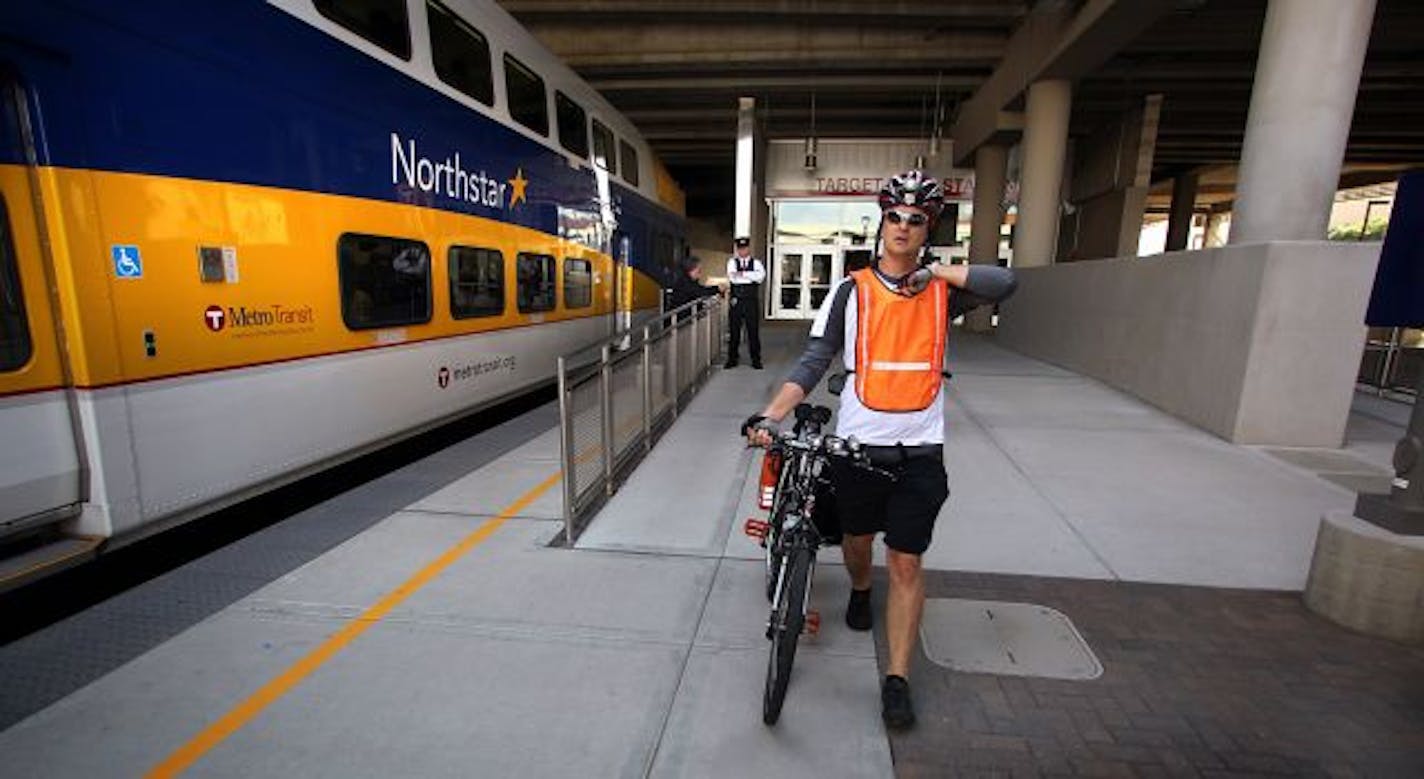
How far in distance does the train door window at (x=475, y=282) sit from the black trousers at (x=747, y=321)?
3880 mm

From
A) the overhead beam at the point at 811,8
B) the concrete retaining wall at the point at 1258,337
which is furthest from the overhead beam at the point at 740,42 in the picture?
the concrete retaining wall at the point at 1258,337

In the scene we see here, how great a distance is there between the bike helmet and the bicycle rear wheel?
1.32m

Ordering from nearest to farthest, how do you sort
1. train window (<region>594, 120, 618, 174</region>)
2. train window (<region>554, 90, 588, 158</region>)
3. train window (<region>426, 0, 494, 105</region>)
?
1. train window (<region>426, 0, 494, 105</region>)
2. train window (<region>554, 90, 588, 158</region>)
3. train window (<region>594, 120, 618, 174</region>)

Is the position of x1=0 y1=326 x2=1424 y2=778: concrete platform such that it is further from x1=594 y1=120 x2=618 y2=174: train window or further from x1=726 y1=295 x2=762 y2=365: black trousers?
x1=594 y1=120 x2=618 y2=174: train window

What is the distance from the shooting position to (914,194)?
2432 millimetres

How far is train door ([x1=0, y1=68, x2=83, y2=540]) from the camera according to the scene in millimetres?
3055

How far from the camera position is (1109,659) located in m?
3.00

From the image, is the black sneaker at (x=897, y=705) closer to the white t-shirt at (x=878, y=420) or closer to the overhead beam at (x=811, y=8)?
the white t-shirt at (x=878, y=420)

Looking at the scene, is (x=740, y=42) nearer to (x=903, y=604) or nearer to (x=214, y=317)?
(x=214, y=317)

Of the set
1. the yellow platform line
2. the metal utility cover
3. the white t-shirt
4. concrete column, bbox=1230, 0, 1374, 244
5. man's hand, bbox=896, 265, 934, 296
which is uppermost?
concrete column, bbox=1230, 0, 1374, 244

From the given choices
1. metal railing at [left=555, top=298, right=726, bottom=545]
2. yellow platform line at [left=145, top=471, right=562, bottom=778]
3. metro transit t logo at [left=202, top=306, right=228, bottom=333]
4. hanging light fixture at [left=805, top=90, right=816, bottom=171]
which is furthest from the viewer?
hanging light fixture at [left=805, top=90, right=816, bottom=171]

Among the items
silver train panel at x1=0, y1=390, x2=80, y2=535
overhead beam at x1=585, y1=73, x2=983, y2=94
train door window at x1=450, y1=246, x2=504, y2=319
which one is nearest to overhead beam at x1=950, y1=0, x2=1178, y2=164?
overhead beam at x1=585, y1=73, x2=983, y2=94

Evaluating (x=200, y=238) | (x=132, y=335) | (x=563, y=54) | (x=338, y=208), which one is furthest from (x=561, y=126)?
(x=563, y=54)

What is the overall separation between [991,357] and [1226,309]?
6217 millimetres
